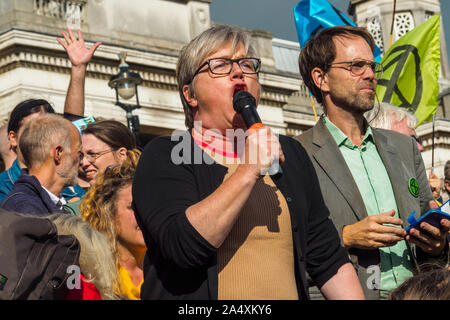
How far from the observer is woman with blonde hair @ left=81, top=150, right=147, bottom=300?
4512mm

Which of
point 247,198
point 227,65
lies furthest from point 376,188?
point 247,198

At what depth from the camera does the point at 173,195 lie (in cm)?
324

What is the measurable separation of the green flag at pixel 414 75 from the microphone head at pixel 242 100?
12.9 feet

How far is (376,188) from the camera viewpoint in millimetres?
4375

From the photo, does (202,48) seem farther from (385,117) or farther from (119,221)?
(385,117)

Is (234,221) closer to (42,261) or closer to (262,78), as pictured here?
(42,261)

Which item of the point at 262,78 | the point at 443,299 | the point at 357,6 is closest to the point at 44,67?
the point at 262,78

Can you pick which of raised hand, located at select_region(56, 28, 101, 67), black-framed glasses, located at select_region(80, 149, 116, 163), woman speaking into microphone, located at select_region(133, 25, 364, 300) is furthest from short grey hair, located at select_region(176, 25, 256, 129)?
raised hand, located at select_region(56, 28, 101, 67)

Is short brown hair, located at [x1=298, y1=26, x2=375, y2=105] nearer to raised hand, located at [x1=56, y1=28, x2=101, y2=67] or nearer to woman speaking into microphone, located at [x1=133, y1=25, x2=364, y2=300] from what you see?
woman speaking into microphone, located at [x1=133, y1=25, x2=364, y2=300]

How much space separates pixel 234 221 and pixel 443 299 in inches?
30.9

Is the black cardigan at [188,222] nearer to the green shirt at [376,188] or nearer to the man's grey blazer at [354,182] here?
the man's grey blazer at [354,182]

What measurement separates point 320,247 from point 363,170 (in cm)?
97

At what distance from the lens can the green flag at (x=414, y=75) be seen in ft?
23.6
